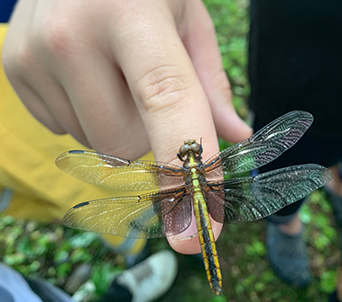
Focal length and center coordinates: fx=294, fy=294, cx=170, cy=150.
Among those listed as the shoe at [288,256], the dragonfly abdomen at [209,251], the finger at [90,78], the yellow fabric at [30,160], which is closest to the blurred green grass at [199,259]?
the shoe at [288,256]

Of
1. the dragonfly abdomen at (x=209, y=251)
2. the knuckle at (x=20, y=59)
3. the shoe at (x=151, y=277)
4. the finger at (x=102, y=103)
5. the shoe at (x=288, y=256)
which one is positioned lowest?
the shoe at (x=288, y=256)

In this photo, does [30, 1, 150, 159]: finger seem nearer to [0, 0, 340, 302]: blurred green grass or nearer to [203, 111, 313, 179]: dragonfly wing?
[203, 111, 313, 179]: dragonfly wing

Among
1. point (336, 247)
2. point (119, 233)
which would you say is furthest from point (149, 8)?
point (336, 247)

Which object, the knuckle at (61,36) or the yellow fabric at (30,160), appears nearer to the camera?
the knuckle at (61,36)

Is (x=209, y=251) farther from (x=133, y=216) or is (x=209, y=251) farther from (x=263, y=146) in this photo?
(x=263, y=146)

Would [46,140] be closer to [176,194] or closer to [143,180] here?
[143,180]

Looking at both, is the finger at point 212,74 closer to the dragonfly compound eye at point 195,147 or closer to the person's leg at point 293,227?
the dragonfly compound eye at point 195,147
